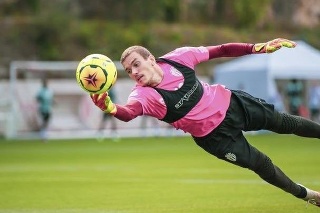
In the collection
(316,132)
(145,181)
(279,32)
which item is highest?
(316,132)

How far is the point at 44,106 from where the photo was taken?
3112cm

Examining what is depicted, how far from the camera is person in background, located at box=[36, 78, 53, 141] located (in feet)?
102

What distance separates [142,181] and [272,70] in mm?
19664

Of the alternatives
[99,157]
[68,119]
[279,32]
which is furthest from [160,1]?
[99,157]

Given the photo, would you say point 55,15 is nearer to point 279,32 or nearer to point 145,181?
point 279,32

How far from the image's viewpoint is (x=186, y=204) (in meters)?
11.7

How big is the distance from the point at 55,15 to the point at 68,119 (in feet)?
32.1

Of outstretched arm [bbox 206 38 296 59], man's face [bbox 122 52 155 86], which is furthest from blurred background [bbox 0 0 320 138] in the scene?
man's face [bbox 122 52 155 86]

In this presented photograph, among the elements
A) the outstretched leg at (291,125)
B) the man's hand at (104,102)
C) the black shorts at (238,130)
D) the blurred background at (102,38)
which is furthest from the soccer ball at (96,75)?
the blurred background at (102,38)

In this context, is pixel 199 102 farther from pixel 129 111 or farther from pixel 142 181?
pixel 142 181

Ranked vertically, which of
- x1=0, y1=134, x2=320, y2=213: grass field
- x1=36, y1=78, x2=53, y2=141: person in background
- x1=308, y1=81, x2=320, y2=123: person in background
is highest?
x1=0, y1=134, x2=320, y2=213: grass field

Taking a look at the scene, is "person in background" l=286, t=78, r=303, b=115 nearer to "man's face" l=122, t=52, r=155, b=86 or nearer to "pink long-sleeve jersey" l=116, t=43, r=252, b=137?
"pink long-sleeve jersey" l=116, t=43, r=252, b=137

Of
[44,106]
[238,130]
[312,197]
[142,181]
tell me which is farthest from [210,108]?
[44,106]

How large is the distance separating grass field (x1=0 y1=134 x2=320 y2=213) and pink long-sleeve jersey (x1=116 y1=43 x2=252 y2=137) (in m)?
1.51
